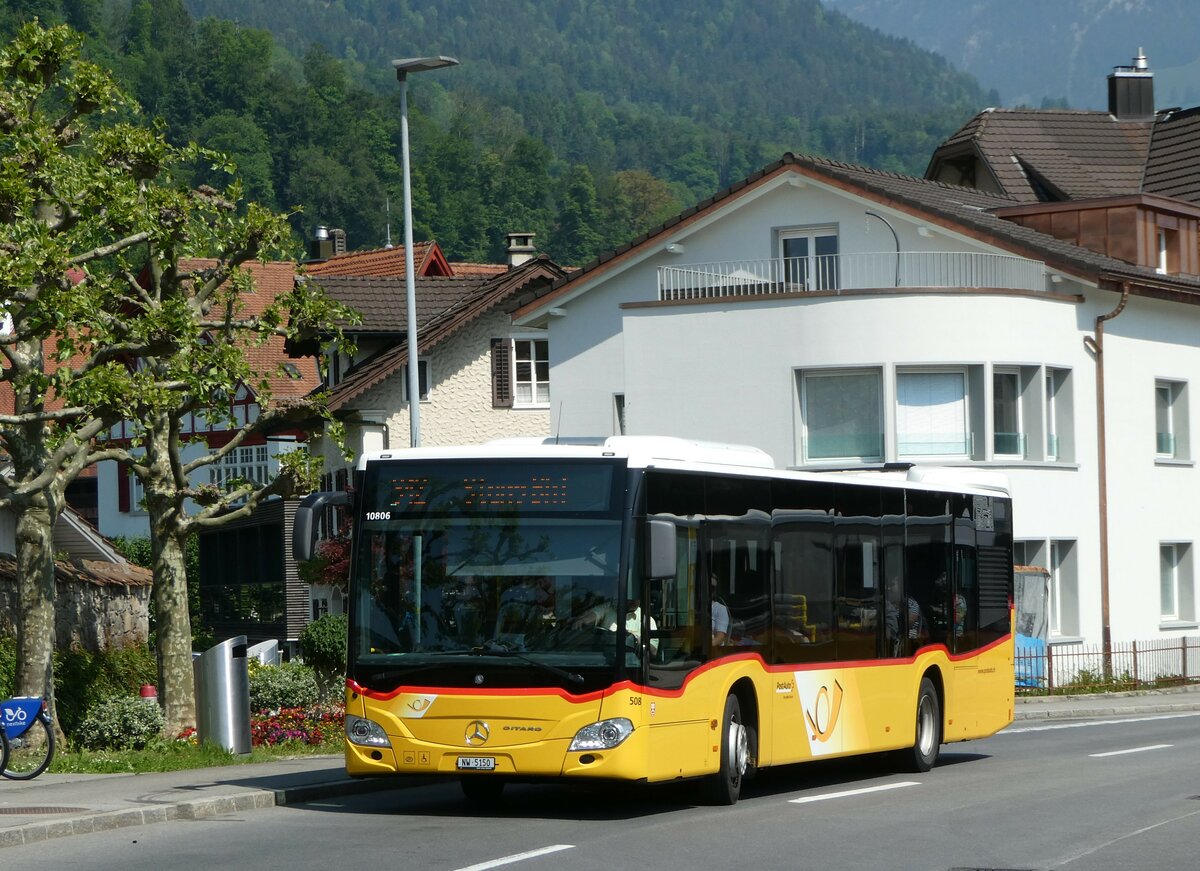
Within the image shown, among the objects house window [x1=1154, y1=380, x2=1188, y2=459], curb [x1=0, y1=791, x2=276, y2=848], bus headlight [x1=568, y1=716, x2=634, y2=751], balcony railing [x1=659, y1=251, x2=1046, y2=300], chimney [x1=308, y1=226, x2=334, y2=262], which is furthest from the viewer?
chimney [x1=308, y1=226, x2=334, y2=262]

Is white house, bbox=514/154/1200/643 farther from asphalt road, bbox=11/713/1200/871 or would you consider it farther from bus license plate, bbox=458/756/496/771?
bus license plate, bbox=458/756/496/771

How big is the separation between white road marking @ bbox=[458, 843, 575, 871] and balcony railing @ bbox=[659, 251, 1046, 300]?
24.8m

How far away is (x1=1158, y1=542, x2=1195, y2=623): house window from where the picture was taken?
41.3 metres

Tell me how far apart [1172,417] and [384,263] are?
87.9 ft

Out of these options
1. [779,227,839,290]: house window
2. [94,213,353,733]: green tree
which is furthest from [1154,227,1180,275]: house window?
[94,213,353,733]: green tree

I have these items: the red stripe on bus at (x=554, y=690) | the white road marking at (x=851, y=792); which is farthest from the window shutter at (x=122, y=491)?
the red stripe on bus at (x=554, y=690)

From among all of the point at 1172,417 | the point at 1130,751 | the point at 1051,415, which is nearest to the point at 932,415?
the point at 1051,415

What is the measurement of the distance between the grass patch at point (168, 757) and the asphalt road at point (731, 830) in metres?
2.58

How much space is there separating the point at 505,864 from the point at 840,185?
28361 mm

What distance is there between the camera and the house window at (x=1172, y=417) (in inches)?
1636

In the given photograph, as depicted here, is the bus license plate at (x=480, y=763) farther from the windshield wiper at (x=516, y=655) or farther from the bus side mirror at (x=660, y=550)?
the bus side mirror at (x=660, y=550)

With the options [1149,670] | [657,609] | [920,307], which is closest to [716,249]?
[920,307]

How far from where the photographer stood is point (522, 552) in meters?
14.8

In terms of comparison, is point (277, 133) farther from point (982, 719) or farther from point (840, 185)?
point (982, 719)
